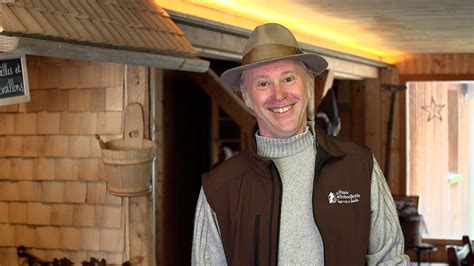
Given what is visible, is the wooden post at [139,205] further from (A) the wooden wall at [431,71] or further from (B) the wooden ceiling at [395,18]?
(A) the wooden wall at [431,71]

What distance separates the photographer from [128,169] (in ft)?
13.8

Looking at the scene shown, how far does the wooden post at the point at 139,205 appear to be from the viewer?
180 inches

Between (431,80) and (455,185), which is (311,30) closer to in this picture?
(431,80)

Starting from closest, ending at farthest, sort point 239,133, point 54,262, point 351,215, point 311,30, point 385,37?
point 351,215 < point 54,262 < point 311,30 < point 385,37 < point 239,133

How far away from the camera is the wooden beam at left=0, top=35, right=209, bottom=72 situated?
320 cm

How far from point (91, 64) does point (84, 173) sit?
58 cm

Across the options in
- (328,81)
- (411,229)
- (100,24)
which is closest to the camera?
(100,24)

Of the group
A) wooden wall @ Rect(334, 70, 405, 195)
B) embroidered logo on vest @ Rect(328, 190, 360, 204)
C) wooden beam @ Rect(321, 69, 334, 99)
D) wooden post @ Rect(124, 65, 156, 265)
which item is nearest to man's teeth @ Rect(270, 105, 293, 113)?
embroidered logo on vest @ Rect(328, 190, 360, 204)

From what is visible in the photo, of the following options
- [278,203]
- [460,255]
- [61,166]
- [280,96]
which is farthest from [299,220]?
[460,255]

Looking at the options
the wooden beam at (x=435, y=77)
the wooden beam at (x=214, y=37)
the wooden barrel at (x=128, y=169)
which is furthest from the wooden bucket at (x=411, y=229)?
the wooden barrel at (x=128, y=169)

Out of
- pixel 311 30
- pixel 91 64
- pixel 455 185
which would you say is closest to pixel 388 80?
pixel 455 185

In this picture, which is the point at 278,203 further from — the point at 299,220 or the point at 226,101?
the point at 226,101

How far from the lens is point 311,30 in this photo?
7152 millimetres

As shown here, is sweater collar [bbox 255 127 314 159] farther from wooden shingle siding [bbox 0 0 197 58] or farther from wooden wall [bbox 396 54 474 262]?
wooden wall [bbox 396 54 474 262]
